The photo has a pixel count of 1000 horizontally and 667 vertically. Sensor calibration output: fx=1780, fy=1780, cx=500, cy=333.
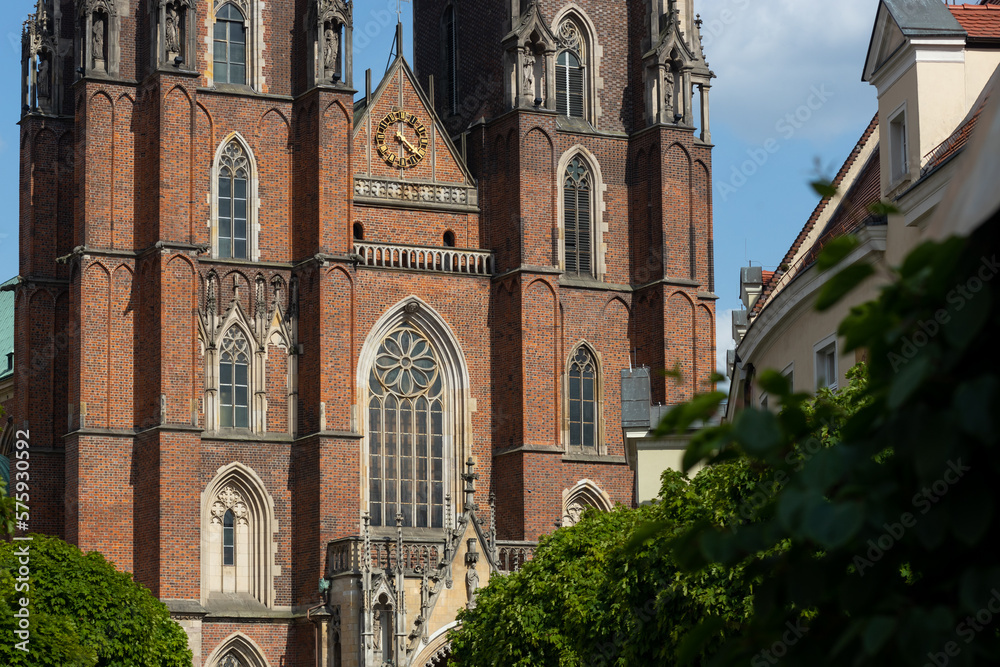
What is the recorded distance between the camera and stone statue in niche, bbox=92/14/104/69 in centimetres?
4231

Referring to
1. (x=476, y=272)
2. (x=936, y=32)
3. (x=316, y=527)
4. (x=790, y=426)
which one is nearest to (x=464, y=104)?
(x=476, y=272)

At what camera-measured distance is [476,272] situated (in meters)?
46.0

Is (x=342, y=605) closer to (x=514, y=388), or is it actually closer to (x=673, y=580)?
(x=514, y=388)

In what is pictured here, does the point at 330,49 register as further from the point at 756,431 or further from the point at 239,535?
the point at 756,431

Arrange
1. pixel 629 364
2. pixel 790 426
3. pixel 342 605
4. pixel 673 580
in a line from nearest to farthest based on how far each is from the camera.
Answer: pixel 790 426 → pixel 673 580 → pixel 342 605 → pixel 629 364

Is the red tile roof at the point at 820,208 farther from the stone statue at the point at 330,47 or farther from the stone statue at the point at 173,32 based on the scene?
the stone statue at the point at 173,32

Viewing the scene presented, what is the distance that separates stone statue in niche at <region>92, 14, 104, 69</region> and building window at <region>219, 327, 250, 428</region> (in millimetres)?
7068

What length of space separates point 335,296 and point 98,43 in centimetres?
823

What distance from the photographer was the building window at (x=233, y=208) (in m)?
43.4

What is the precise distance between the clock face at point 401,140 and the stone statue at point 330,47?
9.92ft

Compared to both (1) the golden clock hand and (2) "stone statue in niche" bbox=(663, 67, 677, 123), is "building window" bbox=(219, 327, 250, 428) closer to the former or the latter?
(1) the golden clock hand

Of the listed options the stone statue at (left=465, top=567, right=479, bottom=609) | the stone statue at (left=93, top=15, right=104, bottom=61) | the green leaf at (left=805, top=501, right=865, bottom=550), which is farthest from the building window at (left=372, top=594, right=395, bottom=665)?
the green leaf at (left=805, top=501, right=865, bottom=550)

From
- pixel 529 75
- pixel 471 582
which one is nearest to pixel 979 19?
pixel 471 582

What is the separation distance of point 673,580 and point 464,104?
30430 mm
